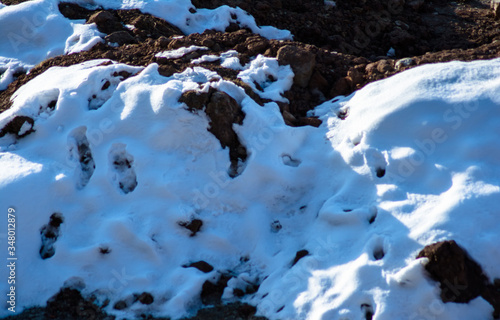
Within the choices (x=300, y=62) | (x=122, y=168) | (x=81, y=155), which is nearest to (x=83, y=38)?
(x=81, y=155)

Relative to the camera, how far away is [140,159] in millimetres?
4738

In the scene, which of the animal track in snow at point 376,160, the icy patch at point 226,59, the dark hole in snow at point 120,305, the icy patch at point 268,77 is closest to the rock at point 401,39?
the icy patch at point 268,77

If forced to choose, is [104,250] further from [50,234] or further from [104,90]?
[104,90]

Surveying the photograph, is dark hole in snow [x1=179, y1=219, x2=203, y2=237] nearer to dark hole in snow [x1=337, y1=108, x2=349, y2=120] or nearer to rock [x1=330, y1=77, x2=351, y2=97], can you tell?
dark hole in snow [x1=337, y1=108, x2=349, y2=120]

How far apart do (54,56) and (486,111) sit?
5404 millimetres

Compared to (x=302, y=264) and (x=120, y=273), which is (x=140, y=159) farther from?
(x=302, y=264)

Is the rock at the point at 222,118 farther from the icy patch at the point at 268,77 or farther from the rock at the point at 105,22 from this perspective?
the rock at the point at 105,22

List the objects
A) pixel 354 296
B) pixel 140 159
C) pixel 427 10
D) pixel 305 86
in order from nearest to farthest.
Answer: pixel 354 296
pixel 140 159
pixel 305 86
pixel 427 10

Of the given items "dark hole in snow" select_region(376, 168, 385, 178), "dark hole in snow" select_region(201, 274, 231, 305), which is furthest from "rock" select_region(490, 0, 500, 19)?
"dark hole in snow" select_region(201, 274, 231, 305)

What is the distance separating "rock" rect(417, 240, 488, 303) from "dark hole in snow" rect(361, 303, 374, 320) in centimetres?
51

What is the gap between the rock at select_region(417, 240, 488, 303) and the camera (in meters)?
3.51

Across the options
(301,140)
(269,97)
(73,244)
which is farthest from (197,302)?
(269,97)

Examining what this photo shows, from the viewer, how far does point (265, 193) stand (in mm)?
4695

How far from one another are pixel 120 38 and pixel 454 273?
5098mm
